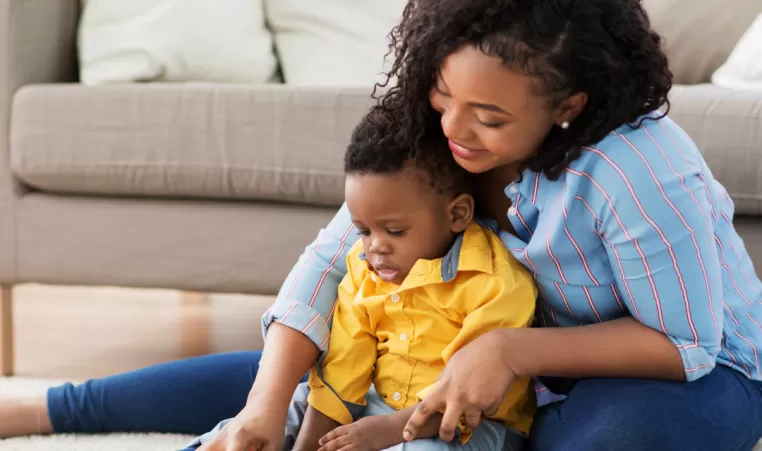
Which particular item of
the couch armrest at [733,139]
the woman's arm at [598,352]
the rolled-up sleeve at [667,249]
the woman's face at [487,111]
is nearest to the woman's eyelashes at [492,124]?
the woman's face at [487,111]

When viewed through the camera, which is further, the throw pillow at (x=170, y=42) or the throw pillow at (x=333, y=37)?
the throw pillow at (x=333, y=37)

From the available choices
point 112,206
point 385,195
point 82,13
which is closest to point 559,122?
point 385,195

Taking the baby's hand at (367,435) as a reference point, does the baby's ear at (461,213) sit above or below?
above

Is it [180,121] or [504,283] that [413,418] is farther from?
[180,121]

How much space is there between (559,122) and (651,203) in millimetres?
124

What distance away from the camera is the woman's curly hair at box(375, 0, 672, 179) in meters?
0.79

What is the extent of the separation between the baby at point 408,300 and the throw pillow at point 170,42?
0.83 metres

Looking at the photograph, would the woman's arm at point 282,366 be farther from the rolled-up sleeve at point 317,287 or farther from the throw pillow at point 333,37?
the throw pillow at point 333,37

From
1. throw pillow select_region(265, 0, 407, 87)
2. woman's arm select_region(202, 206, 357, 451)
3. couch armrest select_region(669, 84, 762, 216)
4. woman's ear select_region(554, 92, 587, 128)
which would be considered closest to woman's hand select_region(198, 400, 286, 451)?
woman's arm select_region(202, 206, 357, 451)

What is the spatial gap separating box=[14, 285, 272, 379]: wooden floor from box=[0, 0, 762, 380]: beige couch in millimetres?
32

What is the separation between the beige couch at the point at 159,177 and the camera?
144 cm

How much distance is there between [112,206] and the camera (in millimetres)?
1529

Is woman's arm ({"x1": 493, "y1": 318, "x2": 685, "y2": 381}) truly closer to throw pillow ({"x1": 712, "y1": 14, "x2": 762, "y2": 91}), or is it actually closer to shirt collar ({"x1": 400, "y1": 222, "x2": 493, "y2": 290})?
shirt collar ({"x1": 400, "y1": 222, "x2": 493, "y2": 290})

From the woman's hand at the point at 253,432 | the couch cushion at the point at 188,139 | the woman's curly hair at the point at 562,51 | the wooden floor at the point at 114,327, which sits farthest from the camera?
the wooden floor at the point at 114,327
